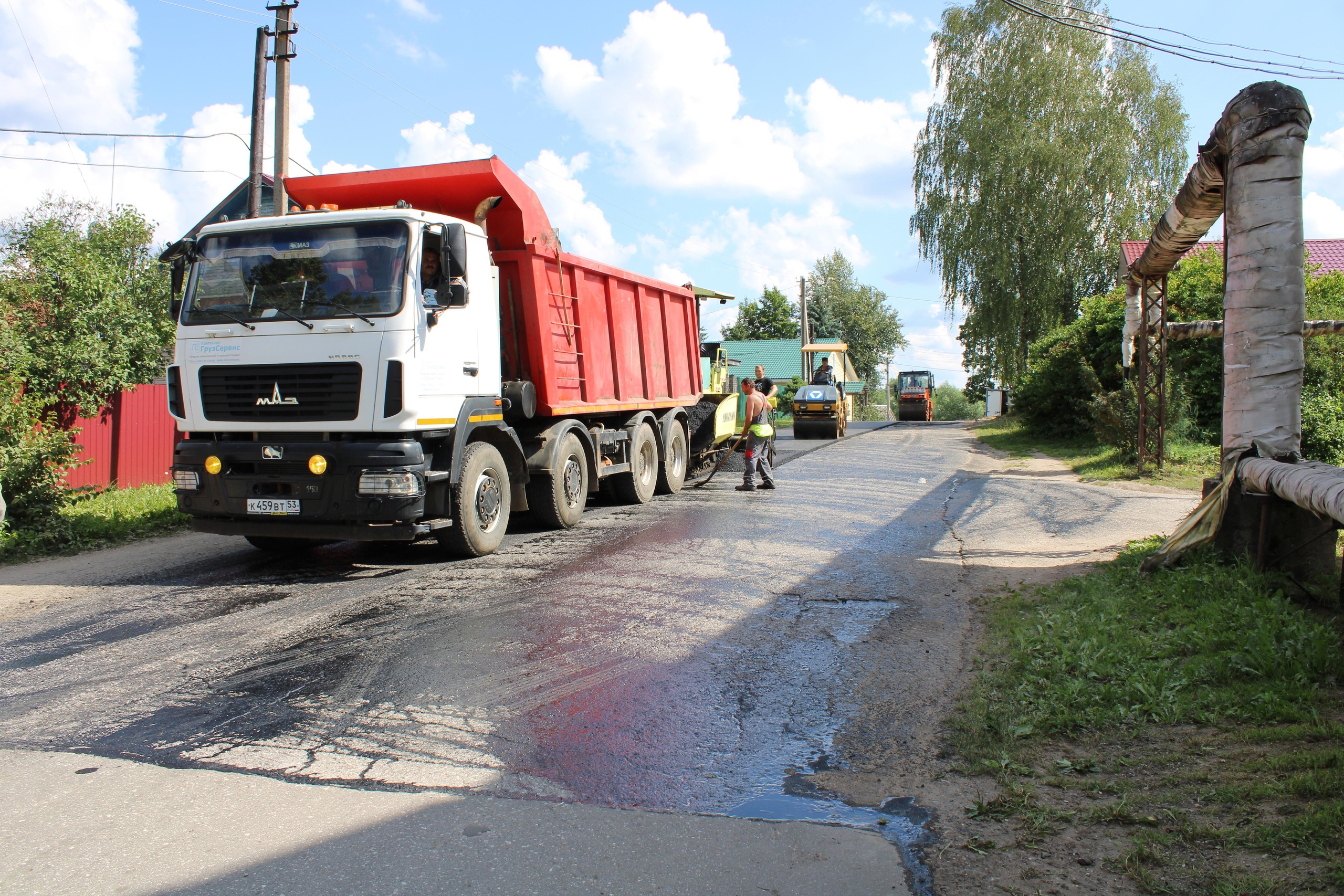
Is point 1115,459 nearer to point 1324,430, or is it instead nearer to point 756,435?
point 1324,430

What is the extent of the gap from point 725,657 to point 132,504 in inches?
346

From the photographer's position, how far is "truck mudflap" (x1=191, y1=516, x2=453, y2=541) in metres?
7.02

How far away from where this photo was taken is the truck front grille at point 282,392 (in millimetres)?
6934

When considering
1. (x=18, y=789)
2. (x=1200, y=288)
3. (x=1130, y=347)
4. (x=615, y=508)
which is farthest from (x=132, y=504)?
(x=1200, y=288)

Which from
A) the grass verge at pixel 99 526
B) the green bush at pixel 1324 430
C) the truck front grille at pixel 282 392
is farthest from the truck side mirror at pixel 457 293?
the green bush at pixel 1324 430

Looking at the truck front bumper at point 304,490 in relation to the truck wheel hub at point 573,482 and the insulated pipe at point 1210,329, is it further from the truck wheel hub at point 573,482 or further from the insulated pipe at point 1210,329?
the insulated pipe at point 1210,329

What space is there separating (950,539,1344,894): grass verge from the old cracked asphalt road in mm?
363

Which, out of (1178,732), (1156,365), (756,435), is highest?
(1156,365)

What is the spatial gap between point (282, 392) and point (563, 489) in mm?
3242

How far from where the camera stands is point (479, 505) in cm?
797

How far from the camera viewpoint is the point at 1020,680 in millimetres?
4520

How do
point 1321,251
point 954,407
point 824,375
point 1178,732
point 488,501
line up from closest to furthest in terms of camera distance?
point 1178,732 < point 488,501 < point 1321,251 < point 824,375 < point 954,407

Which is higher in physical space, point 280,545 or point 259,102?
point 259,102

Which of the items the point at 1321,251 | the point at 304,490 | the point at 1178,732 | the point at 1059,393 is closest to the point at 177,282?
the point at 304,490
